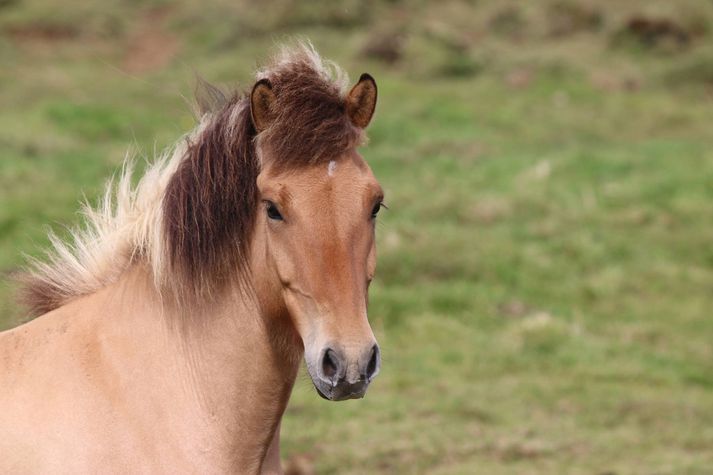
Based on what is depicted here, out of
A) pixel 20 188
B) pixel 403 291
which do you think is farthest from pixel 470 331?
pixel 20 188

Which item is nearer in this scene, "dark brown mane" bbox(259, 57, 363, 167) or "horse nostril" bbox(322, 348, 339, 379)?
"horse nostril" bbox(322, 348, 339, 379)

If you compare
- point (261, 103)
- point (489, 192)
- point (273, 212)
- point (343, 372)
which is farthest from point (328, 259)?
point (489, 192)

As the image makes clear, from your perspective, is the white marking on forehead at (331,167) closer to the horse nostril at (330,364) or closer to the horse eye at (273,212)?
the horse eye at (273,212)

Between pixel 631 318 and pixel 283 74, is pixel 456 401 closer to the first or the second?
pixel 631 318

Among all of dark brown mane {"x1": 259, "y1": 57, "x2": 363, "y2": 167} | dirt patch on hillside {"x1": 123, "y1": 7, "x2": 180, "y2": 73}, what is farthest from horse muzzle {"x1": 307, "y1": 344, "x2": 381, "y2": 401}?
dirt patch on hillside {"x1": 123, "y1": 7, "x2": 180, "y2": 73}

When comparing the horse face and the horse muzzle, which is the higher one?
the horse face

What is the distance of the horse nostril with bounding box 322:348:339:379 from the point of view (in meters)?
3.29

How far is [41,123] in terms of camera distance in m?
14.5

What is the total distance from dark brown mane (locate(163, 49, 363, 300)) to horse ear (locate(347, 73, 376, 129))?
0.14 feet

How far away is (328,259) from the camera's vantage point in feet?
11.2

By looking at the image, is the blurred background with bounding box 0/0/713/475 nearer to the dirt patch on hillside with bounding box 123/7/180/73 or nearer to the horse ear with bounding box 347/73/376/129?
the dirt patch on hillside with bounding box 123/7/180/73

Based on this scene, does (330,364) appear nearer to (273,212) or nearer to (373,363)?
(373,363)

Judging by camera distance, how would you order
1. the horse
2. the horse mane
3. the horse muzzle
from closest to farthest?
the horse muzzle → the horse → the horse mane

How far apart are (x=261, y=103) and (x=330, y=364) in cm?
91
